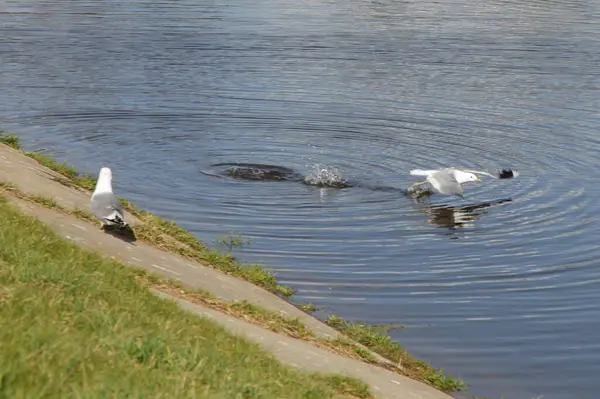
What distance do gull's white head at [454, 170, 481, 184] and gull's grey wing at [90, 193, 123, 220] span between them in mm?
9679

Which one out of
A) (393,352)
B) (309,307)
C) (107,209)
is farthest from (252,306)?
(107,209)

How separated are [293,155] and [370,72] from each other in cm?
1389

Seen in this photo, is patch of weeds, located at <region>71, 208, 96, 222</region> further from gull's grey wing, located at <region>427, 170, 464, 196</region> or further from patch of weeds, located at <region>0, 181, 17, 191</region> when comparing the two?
gull's grey wing, located at <region>427, 170, 464, 196</region>

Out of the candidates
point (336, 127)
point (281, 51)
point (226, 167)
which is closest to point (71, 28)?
point (281, 51)

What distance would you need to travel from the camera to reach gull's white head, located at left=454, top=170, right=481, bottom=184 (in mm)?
22109

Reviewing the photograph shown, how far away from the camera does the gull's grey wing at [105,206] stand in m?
14.0

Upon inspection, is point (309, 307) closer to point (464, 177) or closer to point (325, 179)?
point (325, 179)

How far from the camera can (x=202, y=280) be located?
13.7 metres

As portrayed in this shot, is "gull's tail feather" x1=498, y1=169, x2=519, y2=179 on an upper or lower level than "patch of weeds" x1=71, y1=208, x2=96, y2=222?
lower

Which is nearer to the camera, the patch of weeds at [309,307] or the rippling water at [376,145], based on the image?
the patch of weeds at [309,307]

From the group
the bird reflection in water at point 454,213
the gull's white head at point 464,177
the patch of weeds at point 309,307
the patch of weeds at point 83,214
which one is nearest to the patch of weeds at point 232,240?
the patch of weeds at point 309,307

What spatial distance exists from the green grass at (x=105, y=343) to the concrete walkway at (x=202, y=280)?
940 mm

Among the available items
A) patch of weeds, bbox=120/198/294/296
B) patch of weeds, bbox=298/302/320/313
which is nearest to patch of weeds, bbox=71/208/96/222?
patch of weeds, bbox=120/198/294/296

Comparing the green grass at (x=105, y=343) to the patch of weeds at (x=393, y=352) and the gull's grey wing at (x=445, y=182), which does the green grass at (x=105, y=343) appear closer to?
the patch of weeds at (x=393, y=352)
